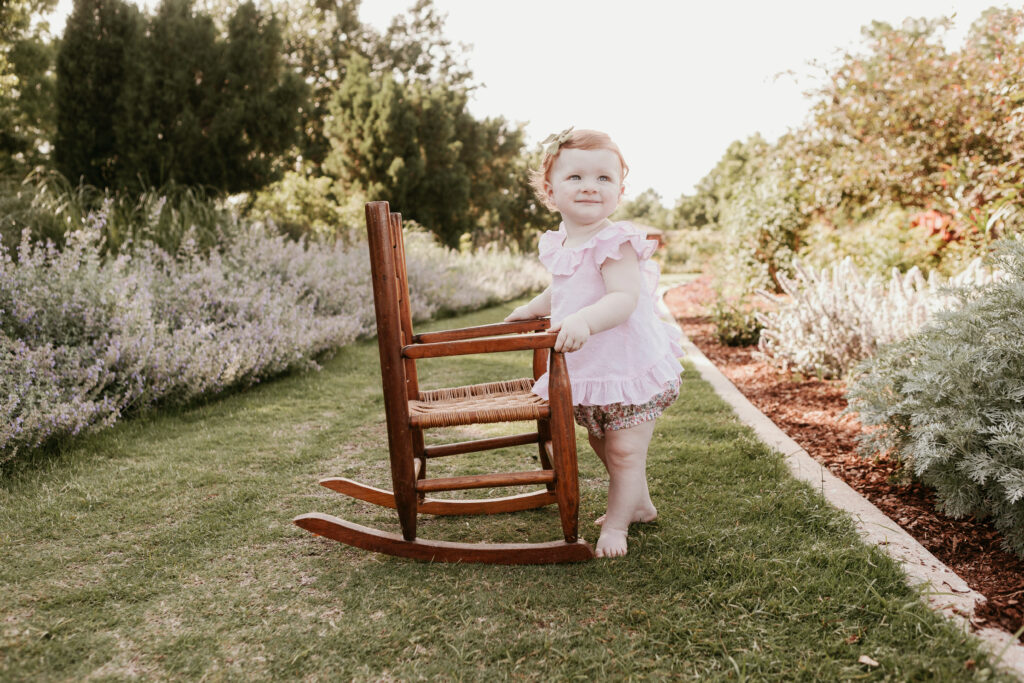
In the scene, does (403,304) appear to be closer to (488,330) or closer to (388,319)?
(488,330)

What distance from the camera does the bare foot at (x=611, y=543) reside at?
2.17 meters

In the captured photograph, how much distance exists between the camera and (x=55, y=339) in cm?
363

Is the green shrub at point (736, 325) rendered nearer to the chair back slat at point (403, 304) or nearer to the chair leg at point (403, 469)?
the chair back slat at point (403, 304)

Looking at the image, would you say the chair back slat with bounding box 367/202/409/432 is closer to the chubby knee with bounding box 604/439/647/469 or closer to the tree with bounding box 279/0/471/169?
the chubby knee with bounding box 604/439/647/469

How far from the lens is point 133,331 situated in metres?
3.92

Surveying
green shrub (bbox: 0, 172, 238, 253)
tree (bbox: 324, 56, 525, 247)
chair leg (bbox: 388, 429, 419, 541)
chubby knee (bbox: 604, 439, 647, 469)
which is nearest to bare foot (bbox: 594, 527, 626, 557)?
chubby knee (bbox: 604, 439, 647, 469)

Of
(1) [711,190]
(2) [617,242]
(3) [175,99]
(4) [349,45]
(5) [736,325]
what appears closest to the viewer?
(2) [617,242]

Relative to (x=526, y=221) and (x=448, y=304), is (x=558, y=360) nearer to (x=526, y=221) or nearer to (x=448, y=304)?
(x=448, y=304)

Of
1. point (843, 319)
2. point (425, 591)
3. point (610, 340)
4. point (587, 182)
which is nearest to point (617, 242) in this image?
point (587, 182)

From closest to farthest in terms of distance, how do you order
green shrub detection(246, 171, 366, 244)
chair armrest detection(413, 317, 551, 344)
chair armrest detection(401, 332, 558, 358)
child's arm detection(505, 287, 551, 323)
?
chair armrest detection(401, 332, 558, 358), chair armrest detection(413, 317, 551, 344), child's arm detection(505, 287, 551, 323), green shrub detection(246, 171, 366, 244)

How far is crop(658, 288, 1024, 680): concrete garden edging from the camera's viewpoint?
1568 millimetres

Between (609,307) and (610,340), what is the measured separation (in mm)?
208

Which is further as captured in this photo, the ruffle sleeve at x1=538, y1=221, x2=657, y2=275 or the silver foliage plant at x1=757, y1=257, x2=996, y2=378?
the silver foliage plant at x1=757, y1=257, x2=996, y2=378

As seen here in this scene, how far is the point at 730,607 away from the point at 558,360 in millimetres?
857
